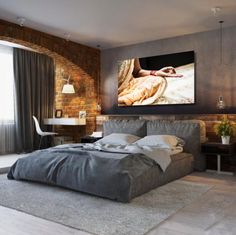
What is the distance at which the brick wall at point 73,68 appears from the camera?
4.85 m

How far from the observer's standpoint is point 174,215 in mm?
2586

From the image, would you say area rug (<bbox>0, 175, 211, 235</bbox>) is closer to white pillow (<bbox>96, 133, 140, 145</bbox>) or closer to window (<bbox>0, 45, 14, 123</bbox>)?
white pillow (<bbox>96, 133, 140, 145</bbox>)

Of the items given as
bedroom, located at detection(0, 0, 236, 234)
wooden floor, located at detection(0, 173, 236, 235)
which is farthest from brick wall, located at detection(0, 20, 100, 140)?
wooden floor, located at detection(0, 173, 236, 235)

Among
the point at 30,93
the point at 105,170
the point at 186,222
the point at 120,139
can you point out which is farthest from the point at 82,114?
the point at 186,222

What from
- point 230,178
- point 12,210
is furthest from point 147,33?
point 12,210

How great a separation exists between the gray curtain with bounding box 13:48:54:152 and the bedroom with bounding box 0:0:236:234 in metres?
0.03

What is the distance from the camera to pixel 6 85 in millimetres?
6227

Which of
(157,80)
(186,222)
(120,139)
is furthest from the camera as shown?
(157,80)

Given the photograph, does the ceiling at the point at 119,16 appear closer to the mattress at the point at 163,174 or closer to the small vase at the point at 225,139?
the small vase at the point at 225,139

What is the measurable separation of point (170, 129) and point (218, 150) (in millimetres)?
898

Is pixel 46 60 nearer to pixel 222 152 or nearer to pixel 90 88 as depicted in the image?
pixel 90 88

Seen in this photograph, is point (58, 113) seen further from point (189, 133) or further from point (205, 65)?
point (205, 65)

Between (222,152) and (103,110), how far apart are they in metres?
2.84

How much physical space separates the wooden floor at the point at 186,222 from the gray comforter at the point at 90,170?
660mm
